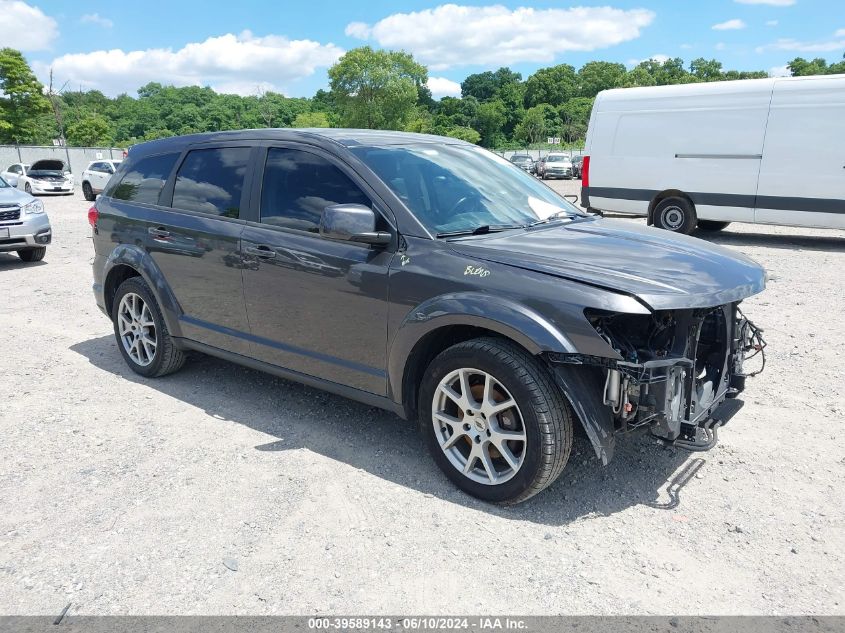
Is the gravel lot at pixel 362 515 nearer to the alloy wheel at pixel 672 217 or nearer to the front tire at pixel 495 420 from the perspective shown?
the front tire at pixel 495 420

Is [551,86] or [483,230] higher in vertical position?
[551,86]

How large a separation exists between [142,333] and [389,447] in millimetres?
2430

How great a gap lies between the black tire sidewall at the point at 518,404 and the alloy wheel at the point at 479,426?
1.0 inches

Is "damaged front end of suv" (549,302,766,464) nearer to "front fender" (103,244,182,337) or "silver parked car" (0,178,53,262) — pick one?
"front fender" (103,244,182,337)

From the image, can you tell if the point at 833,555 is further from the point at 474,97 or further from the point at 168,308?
the point at 474,97

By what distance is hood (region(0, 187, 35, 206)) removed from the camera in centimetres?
1039

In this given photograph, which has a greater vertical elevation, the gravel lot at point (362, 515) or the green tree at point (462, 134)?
the green tree at point (462, 134)

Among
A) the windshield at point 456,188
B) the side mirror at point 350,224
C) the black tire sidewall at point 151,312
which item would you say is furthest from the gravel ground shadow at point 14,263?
the side mirror at point 350,224

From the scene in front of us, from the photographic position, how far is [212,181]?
4641 millimetres

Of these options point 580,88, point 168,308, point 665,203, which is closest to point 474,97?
point 580,88

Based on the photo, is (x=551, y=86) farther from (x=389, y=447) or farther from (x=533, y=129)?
(x=389, y=447)

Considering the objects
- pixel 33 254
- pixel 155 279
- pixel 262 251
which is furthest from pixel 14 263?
pixel 262 251

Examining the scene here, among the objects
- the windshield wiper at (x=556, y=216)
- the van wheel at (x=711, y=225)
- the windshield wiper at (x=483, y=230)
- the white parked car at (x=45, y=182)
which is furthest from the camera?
the white parked car at (x=45, y=182)

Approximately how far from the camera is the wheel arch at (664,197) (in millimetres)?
12344
